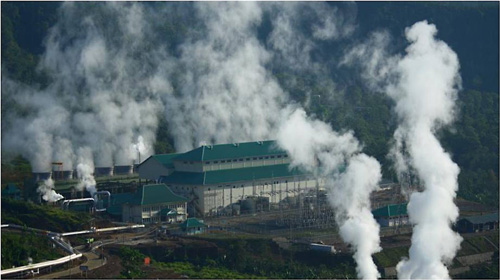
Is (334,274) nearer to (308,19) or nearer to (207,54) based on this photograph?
(207,54)

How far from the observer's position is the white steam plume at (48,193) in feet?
147

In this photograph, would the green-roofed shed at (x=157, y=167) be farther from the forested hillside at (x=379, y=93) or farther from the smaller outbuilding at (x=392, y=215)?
the smaller outbuilding at (x=392, y=215)

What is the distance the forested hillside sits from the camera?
55.1 m

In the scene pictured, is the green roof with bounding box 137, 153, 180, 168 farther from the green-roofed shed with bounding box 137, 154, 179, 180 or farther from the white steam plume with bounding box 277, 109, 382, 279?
the white steam plume with bounding box 277, 109, 382, 279

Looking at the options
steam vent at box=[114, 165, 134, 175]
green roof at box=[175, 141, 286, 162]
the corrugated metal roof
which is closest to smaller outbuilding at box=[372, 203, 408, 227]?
the corrugated metal roof

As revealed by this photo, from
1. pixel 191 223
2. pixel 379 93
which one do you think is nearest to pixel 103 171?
pixel 191 223

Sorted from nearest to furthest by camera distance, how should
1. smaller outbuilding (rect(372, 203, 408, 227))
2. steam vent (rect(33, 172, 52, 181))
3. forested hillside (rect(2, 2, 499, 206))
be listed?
smaller outbuilding (rect(372, 203, 408, 227))
steam vent (rect(33, 172, 52, 181))
forested hillside (rect(2, 2, 499, 206))

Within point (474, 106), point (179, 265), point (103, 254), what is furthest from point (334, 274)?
point (474, 106)

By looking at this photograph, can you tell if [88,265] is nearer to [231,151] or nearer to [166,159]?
[231,151]

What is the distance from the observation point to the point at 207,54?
62.9 m

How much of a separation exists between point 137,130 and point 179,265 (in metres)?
20.8

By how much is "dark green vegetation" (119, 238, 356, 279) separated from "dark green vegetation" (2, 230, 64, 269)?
2151mm

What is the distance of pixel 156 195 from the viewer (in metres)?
43.2

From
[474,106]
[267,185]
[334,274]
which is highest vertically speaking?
[474,106]
